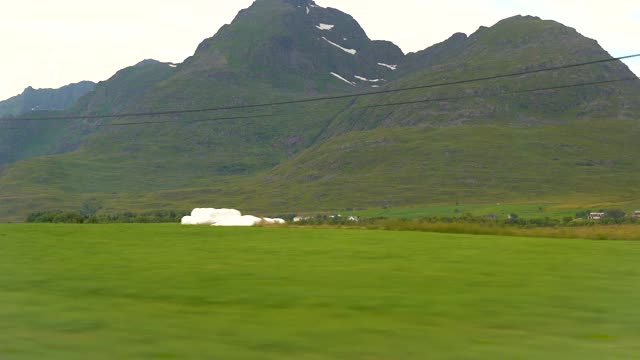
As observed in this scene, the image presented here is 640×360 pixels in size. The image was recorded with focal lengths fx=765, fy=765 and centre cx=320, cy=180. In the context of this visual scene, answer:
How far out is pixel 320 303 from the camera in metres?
13.8

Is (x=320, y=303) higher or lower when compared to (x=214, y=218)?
higher

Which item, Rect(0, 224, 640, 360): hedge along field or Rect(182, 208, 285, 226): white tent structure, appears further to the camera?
Rect(182, 208, 285, 226): white tent structure

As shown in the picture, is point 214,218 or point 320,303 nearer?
point 320,303

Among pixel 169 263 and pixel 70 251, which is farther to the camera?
pixel 70 251

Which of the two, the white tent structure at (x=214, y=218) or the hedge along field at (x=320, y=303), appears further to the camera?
the white tent structure at (x=214, y=218)

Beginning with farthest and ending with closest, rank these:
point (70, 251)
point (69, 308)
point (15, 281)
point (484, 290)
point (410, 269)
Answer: point (70, 251) < point (410, 269) < point (15, 281) < point (484, 290) < point (69, 308)

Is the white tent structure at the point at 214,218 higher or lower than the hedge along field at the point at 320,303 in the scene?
lower

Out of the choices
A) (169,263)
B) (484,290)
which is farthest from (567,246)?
(169,263)

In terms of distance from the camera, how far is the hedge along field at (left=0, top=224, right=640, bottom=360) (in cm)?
1080

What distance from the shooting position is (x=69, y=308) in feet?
43.7

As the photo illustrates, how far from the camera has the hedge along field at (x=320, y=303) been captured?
10797 millimetres

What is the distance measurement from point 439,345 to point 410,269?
733cm

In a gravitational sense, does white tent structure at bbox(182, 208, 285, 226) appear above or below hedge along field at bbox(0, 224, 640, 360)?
below

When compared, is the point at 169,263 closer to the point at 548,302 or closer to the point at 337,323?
the point at 337,323
